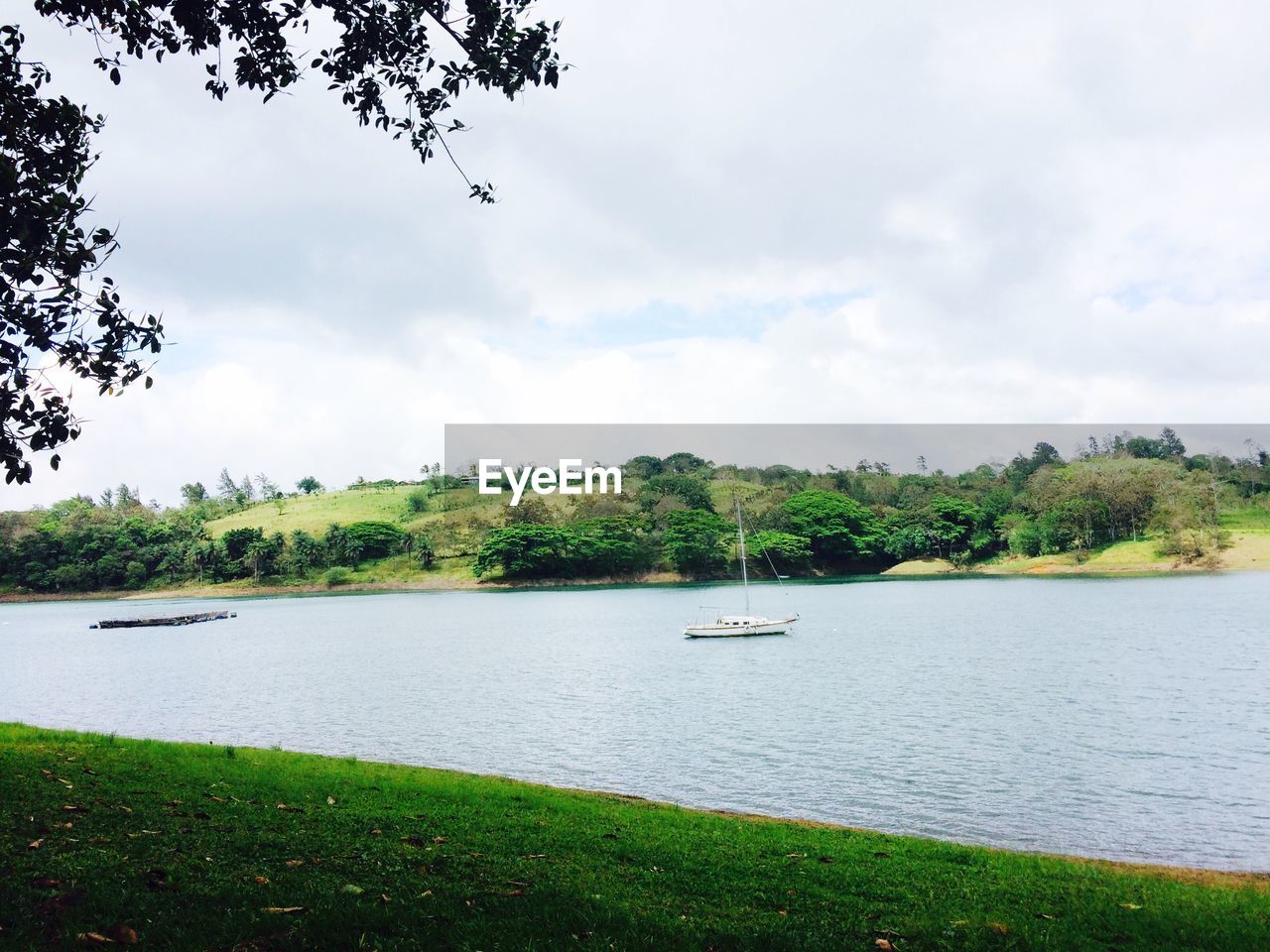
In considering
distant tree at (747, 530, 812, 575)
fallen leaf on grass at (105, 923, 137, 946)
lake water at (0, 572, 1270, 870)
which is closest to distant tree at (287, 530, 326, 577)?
lake water at (0, 572, 1270, 870)

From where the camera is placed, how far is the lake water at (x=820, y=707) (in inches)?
807

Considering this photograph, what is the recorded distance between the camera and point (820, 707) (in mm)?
33125

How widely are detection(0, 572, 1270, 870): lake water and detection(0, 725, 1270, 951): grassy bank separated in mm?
6328

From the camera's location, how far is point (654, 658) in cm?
5138

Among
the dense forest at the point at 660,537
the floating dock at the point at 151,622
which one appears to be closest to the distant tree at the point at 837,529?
the dense forest at the point at 660,537

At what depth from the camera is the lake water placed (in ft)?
67.3

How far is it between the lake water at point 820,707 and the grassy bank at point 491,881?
20.8ft

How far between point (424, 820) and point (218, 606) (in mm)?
128527

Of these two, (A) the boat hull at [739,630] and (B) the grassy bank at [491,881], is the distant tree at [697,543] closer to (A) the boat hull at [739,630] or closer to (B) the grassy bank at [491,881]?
(A) the boat hull at [739,630]

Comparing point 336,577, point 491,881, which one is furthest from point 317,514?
point 491,881

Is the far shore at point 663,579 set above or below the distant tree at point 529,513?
below

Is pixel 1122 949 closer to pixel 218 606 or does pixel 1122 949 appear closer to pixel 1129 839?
pixel 1129 839

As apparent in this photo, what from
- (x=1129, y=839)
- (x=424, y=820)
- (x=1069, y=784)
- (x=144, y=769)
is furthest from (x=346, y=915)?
(x=1069, y=784)

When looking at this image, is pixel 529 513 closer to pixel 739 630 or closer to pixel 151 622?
pixel 151 622
